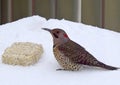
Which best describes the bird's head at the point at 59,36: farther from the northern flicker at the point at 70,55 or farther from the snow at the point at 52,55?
the snow at the point at 52,55

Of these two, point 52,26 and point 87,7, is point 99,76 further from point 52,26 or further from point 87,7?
point 87,7

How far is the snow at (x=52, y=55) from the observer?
4.80 feet

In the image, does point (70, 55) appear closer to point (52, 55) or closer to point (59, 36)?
point (59, 36)

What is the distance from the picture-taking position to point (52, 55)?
5.57 ft

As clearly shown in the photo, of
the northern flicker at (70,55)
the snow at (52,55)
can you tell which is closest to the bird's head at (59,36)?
the northern flicker at (70,55)

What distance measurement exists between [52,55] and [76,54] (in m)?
0.23

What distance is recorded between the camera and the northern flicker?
4.83 ft

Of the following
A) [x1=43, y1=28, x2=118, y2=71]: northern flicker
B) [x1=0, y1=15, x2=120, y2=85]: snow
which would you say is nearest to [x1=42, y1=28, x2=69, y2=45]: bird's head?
[x1=43, y1=28, x2=118, y2=71]: northern flicker

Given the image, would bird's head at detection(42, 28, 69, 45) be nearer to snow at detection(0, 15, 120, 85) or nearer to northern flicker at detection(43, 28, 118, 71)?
northern flicker at detection(43, 28, 118, 71)

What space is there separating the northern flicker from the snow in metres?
0.03

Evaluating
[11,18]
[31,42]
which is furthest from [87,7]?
[31,42]

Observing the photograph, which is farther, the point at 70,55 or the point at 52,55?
the point at 52,55

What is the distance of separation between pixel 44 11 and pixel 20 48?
1.19 m

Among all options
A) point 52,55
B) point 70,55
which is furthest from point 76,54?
point 52,55
